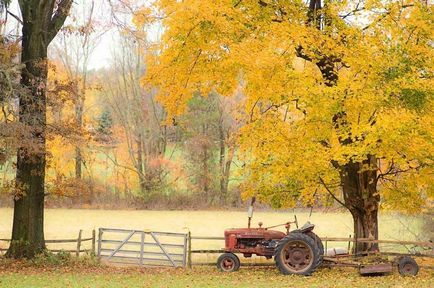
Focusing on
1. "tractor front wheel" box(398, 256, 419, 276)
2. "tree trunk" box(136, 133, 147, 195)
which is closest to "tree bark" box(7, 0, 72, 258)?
"tractor front wheel" box(398, 256, 419, 276)

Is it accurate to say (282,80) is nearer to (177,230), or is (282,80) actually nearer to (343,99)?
(343,99)

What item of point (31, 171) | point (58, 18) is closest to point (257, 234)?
point (31, 171)

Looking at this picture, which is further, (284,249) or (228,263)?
(228,263)

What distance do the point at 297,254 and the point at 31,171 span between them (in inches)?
309

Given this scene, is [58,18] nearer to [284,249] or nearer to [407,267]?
[284,249]

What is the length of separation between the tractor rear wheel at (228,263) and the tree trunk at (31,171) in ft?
17.8

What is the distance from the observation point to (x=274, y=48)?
1545cm

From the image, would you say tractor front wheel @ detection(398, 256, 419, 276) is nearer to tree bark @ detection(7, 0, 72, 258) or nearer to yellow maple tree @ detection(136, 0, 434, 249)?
yellow maple tree @ detection(136, 0, 434, 249)

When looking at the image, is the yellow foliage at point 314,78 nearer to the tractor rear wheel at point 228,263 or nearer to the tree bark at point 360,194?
the tree bark at point 360,194

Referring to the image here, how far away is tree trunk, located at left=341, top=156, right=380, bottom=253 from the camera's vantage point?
17.7 metres

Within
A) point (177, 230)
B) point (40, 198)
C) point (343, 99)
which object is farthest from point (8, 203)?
point (343, 99)

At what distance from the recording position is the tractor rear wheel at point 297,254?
1523 cm

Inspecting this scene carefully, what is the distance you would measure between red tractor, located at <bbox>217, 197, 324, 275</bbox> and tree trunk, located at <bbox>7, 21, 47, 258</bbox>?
222 inches

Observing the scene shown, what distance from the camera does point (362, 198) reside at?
17.8 meters
